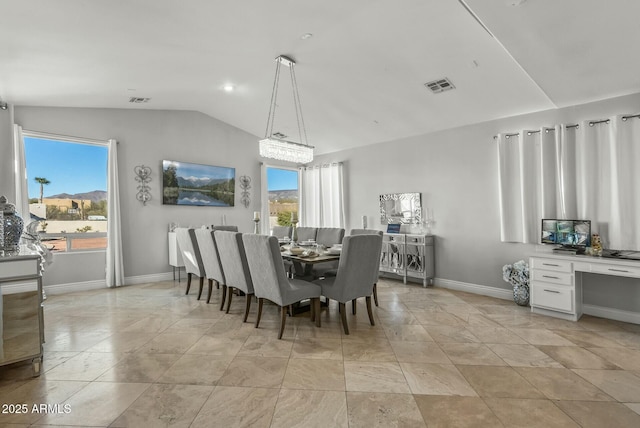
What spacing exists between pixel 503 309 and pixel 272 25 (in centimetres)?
423

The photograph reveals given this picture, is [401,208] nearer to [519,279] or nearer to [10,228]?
[519,279]

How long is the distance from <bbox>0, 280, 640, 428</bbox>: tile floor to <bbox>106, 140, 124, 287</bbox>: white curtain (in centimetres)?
131

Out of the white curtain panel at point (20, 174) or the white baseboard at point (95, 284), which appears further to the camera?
the white baseboard at point (95, 284)

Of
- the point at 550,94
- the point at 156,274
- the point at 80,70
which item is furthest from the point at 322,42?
the point at 156,274

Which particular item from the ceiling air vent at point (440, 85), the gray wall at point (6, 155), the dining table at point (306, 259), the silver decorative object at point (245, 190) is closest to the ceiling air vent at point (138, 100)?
the gray wall at point (6, 155)

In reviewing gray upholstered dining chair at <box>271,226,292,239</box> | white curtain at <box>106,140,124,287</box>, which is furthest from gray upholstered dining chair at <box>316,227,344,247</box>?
white curtain at <box>106,140,124,287</box>

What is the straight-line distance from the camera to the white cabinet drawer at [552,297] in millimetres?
3377

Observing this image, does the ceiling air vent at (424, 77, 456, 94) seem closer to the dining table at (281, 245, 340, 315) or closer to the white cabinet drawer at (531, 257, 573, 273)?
the white cabinet drawer at (531, 257, 573, 273)

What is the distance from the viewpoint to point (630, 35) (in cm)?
245

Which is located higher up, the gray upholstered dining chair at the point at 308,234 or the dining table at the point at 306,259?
the gray upholstered dining chair at the point at 308,234

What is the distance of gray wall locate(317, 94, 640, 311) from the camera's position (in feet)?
12.3

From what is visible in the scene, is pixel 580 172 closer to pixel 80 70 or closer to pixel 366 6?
pixel 366 6

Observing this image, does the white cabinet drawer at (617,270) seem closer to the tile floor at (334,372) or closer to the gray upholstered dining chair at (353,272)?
the tile floor at (334,372)

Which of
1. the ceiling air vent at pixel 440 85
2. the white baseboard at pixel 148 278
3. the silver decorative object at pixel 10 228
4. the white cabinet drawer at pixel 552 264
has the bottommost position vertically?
the white baseboard at pixel 148 278
